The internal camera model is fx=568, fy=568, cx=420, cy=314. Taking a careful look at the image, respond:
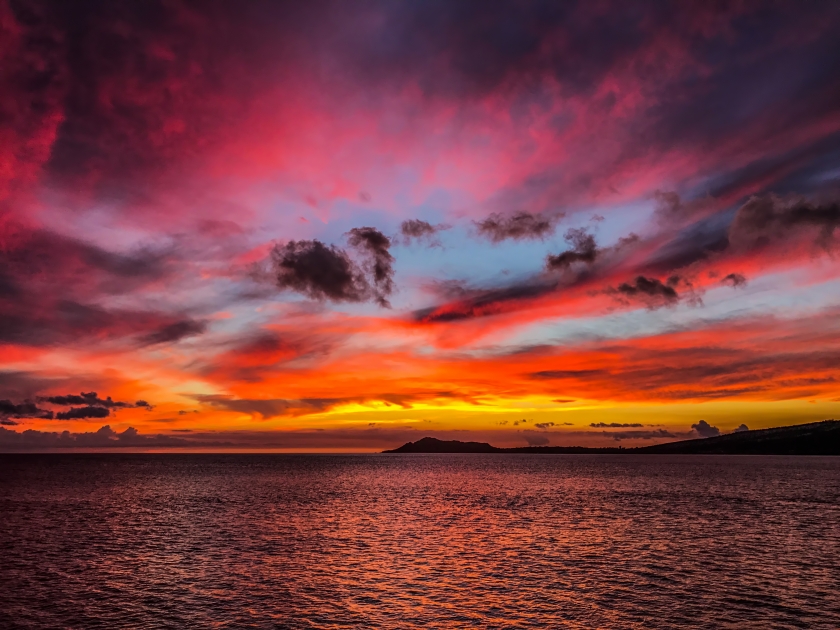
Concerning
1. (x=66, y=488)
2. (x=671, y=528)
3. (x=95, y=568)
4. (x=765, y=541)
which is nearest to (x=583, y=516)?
(x=671, y=528)

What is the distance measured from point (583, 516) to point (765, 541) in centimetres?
2535

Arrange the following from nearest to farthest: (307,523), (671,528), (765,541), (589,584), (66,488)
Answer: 1. (589,584)
2. (765,541)
3. (671,528)
4. (307,523)
5. (66,488)

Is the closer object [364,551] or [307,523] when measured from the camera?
[364,551]

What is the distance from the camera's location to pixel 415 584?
143ft

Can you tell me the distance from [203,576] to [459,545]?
1009 inches

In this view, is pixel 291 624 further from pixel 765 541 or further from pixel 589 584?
pixel 765 541

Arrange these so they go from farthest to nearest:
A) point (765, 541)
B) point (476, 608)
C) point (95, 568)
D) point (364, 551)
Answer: point (765, 541)
point (364, 551)
point (95, 568)
point (476, 608)

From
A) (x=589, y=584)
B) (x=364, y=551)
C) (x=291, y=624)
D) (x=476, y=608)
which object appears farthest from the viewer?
(x=364, y=551)

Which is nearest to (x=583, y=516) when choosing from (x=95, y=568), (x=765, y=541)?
(x=765, y=541)

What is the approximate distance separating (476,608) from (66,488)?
454 ft

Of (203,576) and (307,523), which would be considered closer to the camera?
(203,576)

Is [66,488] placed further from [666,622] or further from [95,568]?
[666,622]

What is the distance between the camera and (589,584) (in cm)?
4309

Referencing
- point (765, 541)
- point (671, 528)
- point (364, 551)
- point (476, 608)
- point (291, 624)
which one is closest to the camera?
point (291, 624)
